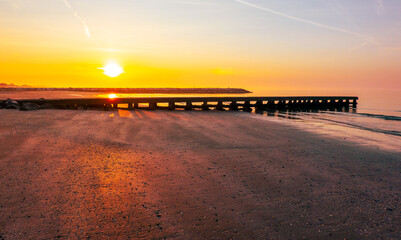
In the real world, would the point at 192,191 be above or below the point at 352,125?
below

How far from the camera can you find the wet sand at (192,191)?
403 cm

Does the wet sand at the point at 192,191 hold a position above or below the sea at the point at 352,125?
below

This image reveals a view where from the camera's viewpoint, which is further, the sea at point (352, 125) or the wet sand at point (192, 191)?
the sea at point (352, 125)

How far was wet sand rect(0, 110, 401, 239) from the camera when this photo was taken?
4.03 m

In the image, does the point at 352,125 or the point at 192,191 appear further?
the point at 352,125

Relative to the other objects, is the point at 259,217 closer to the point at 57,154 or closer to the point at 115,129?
the point at 57,154

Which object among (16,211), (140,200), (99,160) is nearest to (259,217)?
(140,200)

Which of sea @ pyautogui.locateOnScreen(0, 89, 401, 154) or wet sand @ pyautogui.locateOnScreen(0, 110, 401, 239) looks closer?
wet sand @ pyautogui.locateOnScreen(0, 110, 401, 239)

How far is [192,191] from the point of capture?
17.8ft

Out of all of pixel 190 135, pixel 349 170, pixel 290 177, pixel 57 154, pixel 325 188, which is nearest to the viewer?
pixel 325 188

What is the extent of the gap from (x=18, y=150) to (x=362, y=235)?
9.54m

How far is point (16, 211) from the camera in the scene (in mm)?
4344

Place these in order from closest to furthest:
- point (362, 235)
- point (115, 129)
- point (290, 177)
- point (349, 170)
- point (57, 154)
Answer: point (362, 235) < point (290, 177) < point (349, 170) < point (57, 154) < point (115, 129)

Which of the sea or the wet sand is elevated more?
the sea
